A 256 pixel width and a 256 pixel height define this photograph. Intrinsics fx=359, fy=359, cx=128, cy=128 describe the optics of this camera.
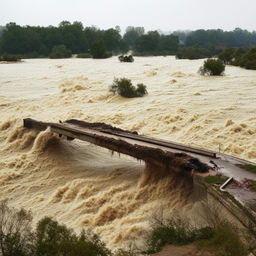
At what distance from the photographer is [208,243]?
5.12 m

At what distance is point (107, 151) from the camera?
12.2 m

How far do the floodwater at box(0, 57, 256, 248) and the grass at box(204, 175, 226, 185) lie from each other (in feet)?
2.51

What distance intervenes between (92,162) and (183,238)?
20.4ft

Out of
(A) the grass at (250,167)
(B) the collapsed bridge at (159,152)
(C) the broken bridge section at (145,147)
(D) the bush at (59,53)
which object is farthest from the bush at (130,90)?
(D) the bush at (59,53)

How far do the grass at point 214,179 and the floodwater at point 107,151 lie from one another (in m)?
Result: 0.76

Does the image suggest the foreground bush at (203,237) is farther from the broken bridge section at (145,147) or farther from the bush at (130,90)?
the bush at (130,90)

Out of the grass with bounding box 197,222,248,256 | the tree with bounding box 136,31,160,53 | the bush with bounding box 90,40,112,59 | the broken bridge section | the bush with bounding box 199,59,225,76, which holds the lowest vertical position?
the tree with bounding box 136,31,160,53

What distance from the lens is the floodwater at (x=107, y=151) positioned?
7762 mm

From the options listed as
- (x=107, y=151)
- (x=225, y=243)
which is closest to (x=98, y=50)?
(x=107, y=151)

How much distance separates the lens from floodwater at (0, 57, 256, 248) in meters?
7.76

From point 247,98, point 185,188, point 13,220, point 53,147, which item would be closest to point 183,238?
point 185,188

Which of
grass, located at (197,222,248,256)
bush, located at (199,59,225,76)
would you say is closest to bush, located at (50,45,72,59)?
bush, located at (199,59,225,76)

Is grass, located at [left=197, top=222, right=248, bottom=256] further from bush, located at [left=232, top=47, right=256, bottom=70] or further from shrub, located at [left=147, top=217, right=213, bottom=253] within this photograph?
bush, located at [left=232, top=47, right=256, bottom=70]

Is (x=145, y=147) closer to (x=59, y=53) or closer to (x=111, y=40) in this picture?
(x=59, y=53)
